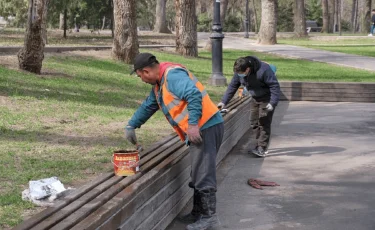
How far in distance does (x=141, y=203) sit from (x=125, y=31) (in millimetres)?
14444

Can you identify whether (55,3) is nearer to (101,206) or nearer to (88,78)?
(88,78)

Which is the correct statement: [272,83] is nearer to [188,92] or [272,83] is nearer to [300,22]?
[188,92]

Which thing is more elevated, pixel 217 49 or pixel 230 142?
pixel 217 49

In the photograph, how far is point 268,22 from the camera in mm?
35938

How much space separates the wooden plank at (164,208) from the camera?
5.73 meters

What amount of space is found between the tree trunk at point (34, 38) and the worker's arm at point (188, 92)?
9159 mm

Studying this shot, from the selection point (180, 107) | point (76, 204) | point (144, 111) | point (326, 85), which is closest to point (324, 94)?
point (326, 85)

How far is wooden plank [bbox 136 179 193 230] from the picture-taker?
573 centimetres

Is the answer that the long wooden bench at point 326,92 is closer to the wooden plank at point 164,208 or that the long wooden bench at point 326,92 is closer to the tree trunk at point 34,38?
the tree trunk at point 34,38

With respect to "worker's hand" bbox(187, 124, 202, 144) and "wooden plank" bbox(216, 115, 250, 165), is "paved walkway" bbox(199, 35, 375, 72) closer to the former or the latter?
"wooden plank" bbox(216, 115, 250, 165)

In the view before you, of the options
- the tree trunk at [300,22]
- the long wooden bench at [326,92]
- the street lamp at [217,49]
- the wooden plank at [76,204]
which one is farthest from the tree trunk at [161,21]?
the wooden plank at [76,204]

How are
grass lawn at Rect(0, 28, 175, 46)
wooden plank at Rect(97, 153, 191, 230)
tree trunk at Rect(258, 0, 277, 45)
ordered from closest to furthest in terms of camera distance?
1. wooden plank at Rect(97, 153, 191, 230)
2. grass lawn at Rect(0, 28, 175, 46)
3. tree trunk at Rect(258, 0, 277, 45)

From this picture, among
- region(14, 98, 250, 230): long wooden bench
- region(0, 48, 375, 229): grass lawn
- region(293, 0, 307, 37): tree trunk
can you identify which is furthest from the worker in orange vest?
region(293, 0, 307, 37): tree trunk

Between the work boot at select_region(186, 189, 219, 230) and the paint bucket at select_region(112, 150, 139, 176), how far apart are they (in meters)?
0.78
